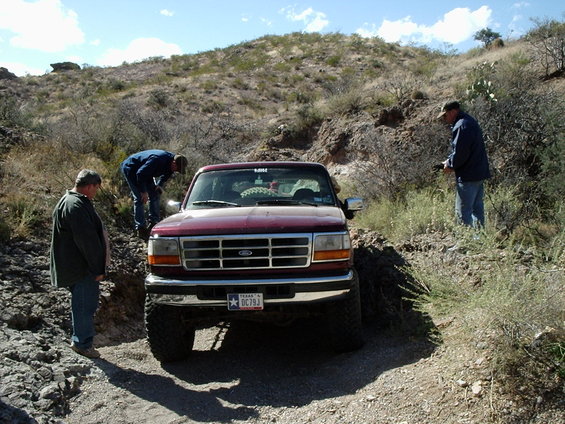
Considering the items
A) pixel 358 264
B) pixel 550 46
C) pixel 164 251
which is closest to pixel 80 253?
pixel 164 251

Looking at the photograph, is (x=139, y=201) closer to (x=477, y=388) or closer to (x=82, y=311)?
(x=82, y=311)

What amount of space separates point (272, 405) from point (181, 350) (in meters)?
1.21

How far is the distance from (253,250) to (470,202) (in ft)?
10.5

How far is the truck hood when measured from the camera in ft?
14.2

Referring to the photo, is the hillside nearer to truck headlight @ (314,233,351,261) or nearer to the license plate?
the license plate

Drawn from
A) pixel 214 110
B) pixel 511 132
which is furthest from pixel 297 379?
pixel 214 110

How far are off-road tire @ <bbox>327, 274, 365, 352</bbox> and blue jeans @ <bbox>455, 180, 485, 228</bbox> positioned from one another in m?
2.29

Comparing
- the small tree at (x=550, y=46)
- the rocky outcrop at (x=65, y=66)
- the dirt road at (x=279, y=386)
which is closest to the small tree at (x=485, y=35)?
the small tree at (x=550, y=46)

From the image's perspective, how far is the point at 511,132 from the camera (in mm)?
8898

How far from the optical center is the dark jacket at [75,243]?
457 centimetres

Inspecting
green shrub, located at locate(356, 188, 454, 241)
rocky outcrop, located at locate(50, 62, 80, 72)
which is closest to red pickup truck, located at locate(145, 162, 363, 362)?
green shrub, located at locate(356, 188, 454, 241)

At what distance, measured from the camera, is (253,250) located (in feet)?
14.3

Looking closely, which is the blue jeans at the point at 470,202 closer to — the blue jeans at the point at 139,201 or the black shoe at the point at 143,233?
the blue jeans at the point at 139,201

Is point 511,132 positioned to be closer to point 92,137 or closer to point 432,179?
point 432,179
